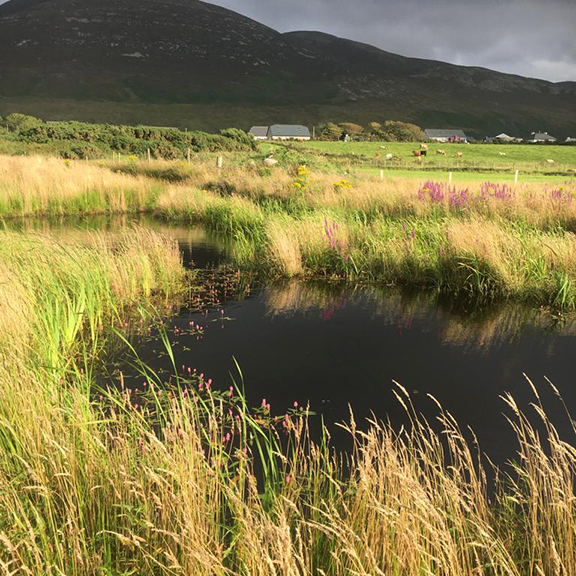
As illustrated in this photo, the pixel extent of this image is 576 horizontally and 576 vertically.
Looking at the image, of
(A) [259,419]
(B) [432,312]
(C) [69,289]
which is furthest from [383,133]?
(A) [259,419]

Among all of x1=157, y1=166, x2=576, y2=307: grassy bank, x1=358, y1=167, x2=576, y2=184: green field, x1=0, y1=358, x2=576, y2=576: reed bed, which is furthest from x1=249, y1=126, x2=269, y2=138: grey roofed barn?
x1=0, y1=358, x2=576, y2=576: reed bed

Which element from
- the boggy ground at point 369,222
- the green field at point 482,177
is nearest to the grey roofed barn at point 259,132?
the green field at point 482,177

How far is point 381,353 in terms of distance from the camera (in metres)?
5.70

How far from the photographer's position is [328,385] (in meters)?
4.87

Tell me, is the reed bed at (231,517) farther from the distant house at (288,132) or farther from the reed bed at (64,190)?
the distant house at (288,132)

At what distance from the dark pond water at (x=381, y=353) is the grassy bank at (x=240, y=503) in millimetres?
490

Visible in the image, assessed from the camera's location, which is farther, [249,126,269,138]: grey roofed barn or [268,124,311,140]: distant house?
[249,126,269,138]: grey roofed barn

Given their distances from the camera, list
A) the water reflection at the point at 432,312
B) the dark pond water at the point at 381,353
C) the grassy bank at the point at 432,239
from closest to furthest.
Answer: the dark pond water at the point at 381,353 < the water reflection at the point at 432,312 < the grassy bank at the point at 432,239

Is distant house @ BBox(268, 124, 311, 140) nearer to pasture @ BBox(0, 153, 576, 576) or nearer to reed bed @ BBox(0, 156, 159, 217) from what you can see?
reed bed @ BBox(0, 156, 159, 217)

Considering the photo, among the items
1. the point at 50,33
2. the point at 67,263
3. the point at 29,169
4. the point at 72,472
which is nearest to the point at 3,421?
the point at 72,472

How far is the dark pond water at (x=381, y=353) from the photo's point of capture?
4.51 meters

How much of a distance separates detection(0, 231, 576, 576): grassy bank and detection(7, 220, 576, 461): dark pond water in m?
0.49

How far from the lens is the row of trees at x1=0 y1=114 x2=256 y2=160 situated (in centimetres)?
3528

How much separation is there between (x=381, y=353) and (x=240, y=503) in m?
3.99
